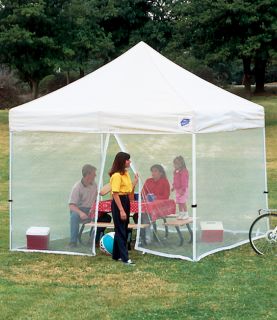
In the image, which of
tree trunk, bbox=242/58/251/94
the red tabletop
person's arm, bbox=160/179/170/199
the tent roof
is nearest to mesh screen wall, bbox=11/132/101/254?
the red tabletop

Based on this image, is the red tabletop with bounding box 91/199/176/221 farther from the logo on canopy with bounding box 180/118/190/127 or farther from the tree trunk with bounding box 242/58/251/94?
the tree trunk with bounding box 242/58/251/94

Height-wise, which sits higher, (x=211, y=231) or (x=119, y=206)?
(x=119, y=206)

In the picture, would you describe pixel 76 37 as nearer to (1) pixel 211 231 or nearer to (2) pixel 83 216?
(2) pixel 83 216

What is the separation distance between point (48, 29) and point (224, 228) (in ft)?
79.7

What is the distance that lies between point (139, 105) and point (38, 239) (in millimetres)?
2664

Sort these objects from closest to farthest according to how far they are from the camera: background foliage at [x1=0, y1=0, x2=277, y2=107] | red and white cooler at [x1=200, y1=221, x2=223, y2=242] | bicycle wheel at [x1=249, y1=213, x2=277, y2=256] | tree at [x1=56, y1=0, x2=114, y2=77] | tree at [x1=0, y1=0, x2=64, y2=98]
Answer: bicycle wheel at [x1=249, y1=213, x2=277, y2=256] < red and white cooler at [x1=200, y1=221, x2=223, y2=242] < tree at [x1=0, y1=0, x2=64, y2=98] < background foliage at [x1=0, y1=0, x2=277, y2=107] < tree at [x1=56, y1=0, x2=114, y2=77]

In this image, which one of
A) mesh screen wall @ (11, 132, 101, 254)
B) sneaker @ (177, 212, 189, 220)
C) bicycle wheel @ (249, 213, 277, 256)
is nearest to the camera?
bicycle wheel @ (249, 213, 277, 256)

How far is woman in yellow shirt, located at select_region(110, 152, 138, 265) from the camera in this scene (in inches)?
372

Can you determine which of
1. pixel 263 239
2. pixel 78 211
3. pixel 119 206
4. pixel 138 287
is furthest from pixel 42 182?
pixel 263 239

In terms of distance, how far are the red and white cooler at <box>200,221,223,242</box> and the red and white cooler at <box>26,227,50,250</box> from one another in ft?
7.90

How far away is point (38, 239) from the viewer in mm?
10789

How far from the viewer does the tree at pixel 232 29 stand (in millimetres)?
32281

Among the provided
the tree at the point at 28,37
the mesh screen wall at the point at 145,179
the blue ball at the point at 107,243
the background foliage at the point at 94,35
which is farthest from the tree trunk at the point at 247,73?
the blue ball at the point at 107,243

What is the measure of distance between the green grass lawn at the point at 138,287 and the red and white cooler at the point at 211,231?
283 millimetres
